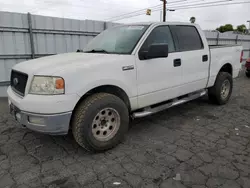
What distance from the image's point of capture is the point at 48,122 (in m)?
2.57

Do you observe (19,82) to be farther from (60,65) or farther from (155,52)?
(155,52)

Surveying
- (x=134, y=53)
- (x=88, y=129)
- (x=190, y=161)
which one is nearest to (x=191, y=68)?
(x=134, y=53)

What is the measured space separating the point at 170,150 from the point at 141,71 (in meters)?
1.30

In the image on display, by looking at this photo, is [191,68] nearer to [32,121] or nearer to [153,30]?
[153,30]

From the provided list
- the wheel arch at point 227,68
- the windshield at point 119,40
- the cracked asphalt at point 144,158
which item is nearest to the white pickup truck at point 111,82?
the windshield at point 119,40

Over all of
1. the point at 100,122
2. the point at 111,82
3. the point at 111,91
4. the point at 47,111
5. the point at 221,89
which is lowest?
the point at 100,122

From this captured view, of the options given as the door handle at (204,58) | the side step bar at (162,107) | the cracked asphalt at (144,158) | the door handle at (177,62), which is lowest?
the cracked asphalt at (144,158)

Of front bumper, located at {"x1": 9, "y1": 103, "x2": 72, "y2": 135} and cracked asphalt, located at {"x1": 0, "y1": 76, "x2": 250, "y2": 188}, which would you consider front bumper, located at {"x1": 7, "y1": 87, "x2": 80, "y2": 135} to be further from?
cracked asphalt, located at {"x1": 0, "y1": 76, "x2": 250, "y2": 188}

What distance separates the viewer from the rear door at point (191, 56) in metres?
4.07

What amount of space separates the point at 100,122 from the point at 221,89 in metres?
3.55

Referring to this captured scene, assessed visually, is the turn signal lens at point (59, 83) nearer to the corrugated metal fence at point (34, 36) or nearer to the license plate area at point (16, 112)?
the license plate area at point (16, 112)

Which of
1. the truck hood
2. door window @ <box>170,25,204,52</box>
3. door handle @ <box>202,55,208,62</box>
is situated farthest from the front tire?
door handle @ <box>202,55,208,62</box>

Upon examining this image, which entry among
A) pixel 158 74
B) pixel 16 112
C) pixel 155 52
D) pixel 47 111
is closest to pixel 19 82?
pixel 16 112

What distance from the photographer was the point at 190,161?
2848 mm
